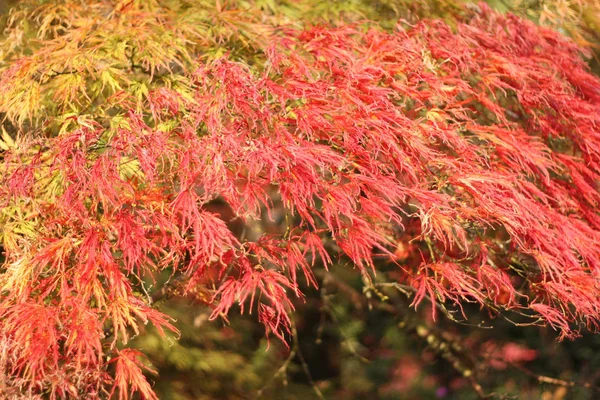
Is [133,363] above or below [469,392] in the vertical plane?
above

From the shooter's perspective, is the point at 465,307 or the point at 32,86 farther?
the point at 465,307

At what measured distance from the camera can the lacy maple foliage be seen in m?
2.08

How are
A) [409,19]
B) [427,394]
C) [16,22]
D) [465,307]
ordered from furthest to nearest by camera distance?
[465,307]
[427,394]
[409,19]
[16,22]

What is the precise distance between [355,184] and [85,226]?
825 mm

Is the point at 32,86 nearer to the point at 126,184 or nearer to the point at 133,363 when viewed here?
the point at 126,184

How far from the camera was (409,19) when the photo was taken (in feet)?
11.9

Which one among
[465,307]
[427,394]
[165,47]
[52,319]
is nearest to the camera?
[52,319]

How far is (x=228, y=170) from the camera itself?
7.16 ft

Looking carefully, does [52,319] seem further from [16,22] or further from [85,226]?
[16,22]

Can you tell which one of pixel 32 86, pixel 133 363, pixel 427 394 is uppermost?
pixel 32 86

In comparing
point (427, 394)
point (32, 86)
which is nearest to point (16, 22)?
point (32, 86)


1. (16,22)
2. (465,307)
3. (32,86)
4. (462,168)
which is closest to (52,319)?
(32,86)

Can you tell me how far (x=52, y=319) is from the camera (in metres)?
2.03

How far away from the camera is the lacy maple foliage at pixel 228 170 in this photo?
2080mm
